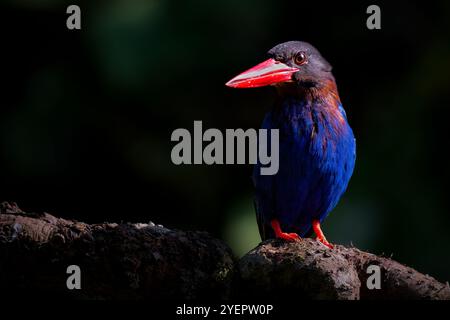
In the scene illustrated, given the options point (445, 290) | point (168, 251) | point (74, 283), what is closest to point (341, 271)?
Result: point (445, 290)

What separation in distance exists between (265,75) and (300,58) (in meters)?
0.27

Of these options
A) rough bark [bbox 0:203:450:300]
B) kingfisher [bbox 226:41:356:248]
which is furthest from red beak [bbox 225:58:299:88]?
rough bark [bbox 0:203:450:300]

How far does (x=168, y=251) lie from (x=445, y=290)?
1106 mm

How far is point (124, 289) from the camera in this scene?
3.05 meters

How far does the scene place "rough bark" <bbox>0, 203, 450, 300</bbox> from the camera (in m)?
3.02

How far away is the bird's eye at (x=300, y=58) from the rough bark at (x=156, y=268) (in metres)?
1.58

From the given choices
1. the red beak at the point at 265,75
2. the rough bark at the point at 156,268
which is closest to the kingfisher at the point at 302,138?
the red beak at the point at 265,75

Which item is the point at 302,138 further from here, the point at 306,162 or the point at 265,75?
the point at 265,75

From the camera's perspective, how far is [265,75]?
4309mm

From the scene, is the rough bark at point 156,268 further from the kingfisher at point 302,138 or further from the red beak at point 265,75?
the red beak at point 265,75

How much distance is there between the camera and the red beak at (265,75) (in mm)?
4262

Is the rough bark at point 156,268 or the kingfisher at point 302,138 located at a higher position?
the kingfisher at point 302,138

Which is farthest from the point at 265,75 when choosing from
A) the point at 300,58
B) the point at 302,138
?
the point at 302,138
